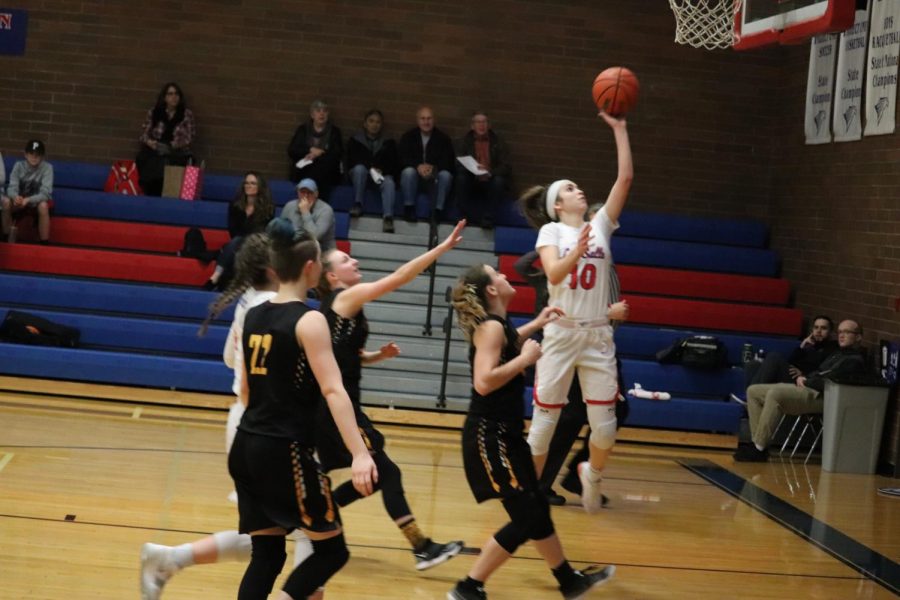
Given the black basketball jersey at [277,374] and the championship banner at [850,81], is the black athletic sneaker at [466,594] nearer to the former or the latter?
the black basketball jersey at [277,374]

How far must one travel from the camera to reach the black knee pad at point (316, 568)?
401 centimetres

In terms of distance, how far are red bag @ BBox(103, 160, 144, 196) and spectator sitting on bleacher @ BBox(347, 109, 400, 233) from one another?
2.35 metres

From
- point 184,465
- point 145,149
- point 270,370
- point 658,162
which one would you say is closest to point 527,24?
point 658,162

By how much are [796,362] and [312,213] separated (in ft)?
15.8

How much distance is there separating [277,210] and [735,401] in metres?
5.07

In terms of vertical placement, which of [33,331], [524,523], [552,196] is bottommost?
[33,331]

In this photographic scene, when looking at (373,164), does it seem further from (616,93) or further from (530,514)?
(530,514)

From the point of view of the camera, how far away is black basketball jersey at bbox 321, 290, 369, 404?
5.52m

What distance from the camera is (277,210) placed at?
12406mm

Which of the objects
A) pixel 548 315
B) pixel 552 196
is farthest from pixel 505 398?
pixel 552 196

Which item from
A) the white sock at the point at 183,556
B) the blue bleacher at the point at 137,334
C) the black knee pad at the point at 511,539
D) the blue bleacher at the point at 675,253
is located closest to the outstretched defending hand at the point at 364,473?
the white sock at the point at 183,556

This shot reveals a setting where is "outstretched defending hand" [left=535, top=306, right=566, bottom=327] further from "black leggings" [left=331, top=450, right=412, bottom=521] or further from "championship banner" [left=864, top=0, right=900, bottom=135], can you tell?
"championship banner" [left=864, top=0, right=900, bottom=135]

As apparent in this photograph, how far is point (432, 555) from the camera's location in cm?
575

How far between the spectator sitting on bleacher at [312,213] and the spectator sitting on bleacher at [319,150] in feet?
3.72
